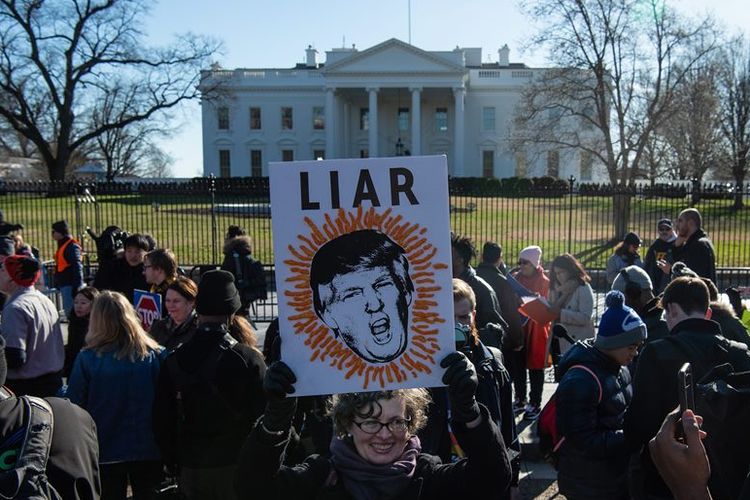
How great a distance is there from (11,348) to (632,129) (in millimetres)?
23384

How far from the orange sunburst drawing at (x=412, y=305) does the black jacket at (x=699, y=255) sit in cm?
610

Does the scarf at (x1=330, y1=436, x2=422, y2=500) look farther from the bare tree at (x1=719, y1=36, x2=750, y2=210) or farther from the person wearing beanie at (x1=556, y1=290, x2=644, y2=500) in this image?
the bare tree at (x1=719, y1=36, x2=750, y2=210)

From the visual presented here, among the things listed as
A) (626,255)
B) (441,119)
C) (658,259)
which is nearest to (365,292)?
(658,259)

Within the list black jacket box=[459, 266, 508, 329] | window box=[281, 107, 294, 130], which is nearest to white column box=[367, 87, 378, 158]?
window box=[281, 107, 294, 130]

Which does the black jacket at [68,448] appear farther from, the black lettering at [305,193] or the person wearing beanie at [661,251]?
the person wearing beanie at [661,251]

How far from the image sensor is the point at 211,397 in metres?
3.74

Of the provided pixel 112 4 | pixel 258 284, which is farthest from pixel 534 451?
pixel 112 4

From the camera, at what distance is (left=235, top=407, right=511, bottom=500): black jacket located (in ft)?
7.88

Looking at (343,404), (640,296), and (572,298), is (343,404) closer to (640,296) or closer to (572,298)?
(640,296)

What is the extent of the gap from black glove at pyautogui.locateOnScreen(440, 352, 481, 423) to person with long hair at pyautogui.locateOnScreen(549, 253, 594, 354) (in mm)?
4125

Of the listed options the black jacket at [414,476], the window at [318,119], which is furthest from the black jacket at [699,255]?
the window at [318,119]

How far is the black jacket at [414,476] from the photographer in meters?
2.40

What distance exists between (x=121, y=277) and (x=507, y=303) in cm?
393

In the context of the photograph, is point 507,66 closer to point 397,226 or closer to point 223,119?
point 223,119
